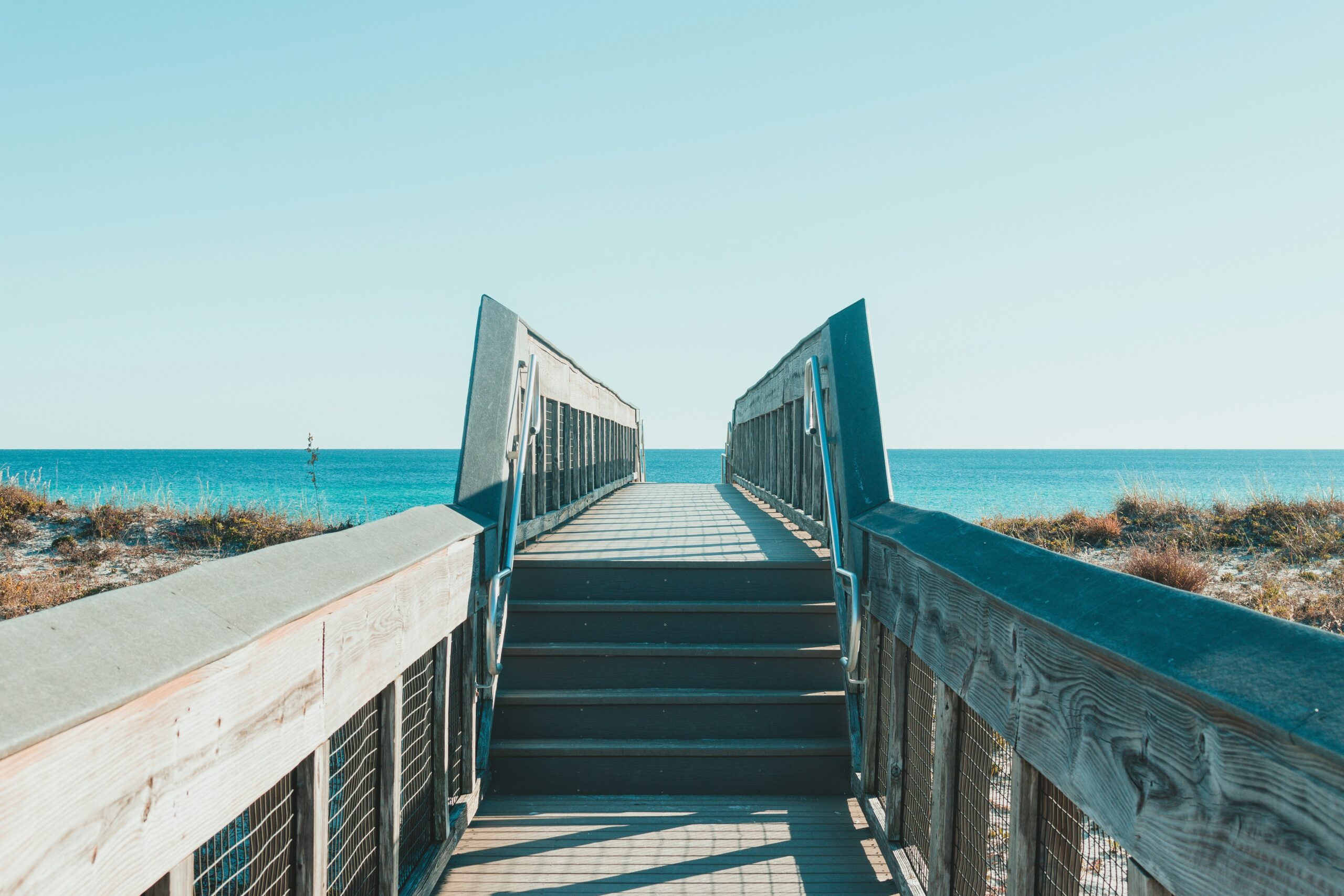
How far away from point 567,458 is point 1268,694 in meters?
6.89

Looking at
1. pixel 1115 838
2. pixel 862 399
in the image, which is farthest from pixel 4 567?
pixel 1115 838

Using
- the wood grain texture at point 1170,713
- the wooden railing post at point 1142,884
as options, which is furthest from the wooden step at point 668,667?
the wooden railing post at point 1142,884

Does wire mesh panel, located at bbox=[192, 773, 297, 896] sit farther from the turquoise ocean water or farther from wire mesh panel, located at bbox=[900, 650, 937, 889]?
the turquoise ocean water

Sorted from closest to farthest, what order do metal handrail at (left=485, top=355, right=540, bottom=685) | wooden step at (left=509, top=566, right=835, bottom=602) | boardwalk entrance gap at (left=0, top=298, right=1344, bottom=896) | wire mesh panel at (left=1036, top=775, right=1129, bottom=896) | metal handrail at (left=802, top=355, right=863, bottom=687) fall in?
boardwalk entrance gap at (left=0, top=298, right=1344, bottom=896) → wire mesh panel at (left=1036, top=775, right=1129, bottom=896) → metal handrail at (left=802, top=355, right=863, bottom=687) → metal handrail at (left=485, top=355, right=540, bottom=685) → wooden step at (left=509, top=566, right=835, bottom=602)

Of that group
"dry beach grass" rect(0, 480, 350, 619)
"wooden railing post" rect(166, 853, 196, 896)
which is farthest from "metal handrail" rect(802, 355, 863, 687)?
"dry beach grass" rect(0, 480, 350, 619)

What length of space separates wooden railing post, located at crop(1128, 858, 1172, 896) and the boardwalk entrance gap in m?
0.02

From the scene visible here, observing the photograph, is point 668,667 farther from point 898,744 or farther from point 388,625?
point 388,625

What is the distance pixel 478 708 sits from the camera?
4.02 metres

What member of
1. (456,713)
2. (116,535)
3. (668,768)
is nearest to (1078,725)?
(668,768)

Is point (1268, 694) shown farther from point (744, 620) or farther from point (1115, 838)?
point (744, 620)

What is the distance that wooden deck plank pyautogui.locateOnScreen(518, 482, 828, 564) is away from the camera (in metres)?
5.10

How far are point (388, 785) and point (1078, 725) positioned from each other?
2068 mm

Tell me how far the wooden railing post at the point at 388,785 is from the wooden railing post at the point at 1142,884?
6.92ft

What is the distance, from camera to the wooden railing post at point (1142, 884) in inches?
59.0
